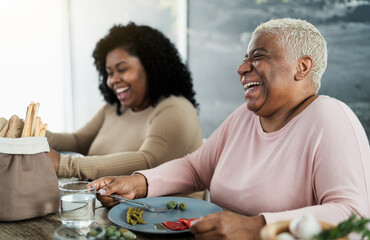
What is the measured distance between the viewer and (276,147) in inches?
51.9

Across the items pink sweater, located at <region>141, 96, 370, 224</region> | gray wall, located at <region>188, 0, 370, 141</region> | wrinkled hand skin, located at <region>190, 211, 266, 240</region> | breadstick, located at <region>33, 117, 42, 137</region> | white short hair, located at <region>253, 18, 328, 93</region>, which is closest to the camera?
wrinkled hand skin, located at <region>190, 211, 266, 240</region>

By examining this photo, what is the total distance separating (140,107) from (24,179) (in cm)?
121

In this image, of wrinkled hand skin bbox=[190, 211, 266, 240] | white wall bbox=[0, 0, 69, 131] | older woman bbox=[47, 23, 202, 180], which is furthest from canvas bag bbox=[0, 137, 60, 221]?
white wall bbox=[0, 0, 69, 131]

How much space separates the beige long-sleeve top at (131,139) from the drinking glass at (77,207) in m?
0.62

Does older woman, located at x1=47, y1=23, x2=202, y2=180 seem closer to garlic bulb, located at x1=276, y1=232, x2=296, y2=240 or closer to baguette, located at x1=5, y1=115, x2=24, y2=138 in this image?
baguette, located at x1=5, y1=115, x2=24, y2=138

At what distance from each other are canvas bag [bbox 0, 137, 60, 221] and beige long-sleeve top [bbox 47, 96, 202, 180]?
1.75ft

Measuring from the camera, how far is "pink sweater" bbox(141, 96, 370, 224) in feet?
3.62

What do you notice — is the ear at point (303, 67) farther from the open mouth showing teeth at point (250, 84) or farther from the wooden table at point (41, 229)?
the wooden table at point (41, 229)

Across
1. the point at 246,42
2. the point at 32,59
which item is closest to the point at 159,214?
the point at 246,42

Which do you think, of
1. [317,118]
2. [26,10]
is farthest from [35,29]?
[317,118]

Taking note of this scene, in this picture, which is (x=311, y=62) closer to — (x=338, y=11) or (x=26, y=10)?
(x=338, y=11)

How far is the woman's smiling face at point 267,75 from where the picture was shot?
4.38 ft

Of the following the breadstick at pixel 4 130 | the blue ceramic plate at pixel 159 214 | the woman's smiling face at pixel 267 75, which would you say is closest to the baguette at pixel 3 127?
the breadstick at pixel 4 130

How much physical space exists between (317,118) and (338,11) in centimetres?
152
